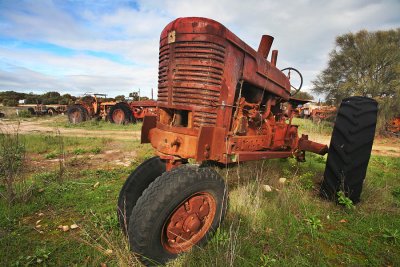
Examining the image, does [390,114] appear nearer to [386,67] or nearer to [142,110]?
[386,67]

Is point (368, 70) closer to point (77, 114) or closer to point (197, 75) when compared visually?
point (197, 75)

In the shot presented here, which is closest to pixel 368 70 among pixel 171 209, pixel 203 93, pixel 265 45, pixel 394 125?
pixel 394 125

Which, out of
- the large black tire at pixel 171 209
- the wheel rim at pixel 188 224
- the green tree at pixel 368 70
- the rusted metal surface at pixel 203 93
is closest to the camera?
the large black tire at pixel 171 209

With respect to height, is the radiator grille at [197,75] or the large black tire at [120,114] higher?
the radiator grille at [197,75]

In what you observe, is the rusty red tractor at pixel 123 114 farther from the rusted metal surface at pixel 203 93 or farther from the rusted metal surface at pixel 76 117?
the rusted metal surface at pixel 203 93

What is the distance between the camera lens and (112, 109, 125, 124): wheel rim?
15.8 m

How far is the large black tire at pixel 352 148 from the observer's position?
3.15m

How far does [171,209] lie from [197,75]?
1.21 metres

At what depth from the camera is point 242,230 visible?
2645 mm

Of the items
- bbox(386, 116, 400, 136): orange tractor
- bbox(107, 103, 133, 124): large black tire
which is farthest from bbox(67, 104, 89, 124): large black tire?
bbox(386, 116, 400, 136): orange tractor

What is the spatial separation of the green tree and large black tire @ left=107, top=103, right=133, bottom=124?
11.7m

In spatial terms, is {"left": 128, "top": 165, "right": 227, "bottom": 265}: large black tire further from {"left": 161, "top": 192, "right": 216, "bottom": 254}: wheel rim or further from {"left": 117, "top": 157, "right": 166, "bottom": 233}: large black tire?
{"left": 117, "top": 157, "right": 166, "bottom": 233}: large black tire

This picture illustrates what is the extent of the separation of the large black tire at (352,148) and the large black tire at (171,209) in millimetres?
1776

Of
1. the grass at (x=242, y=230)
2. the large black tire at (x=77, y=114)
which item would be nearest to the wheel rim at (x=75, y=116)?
the large black tire at (x=77, y=114)
